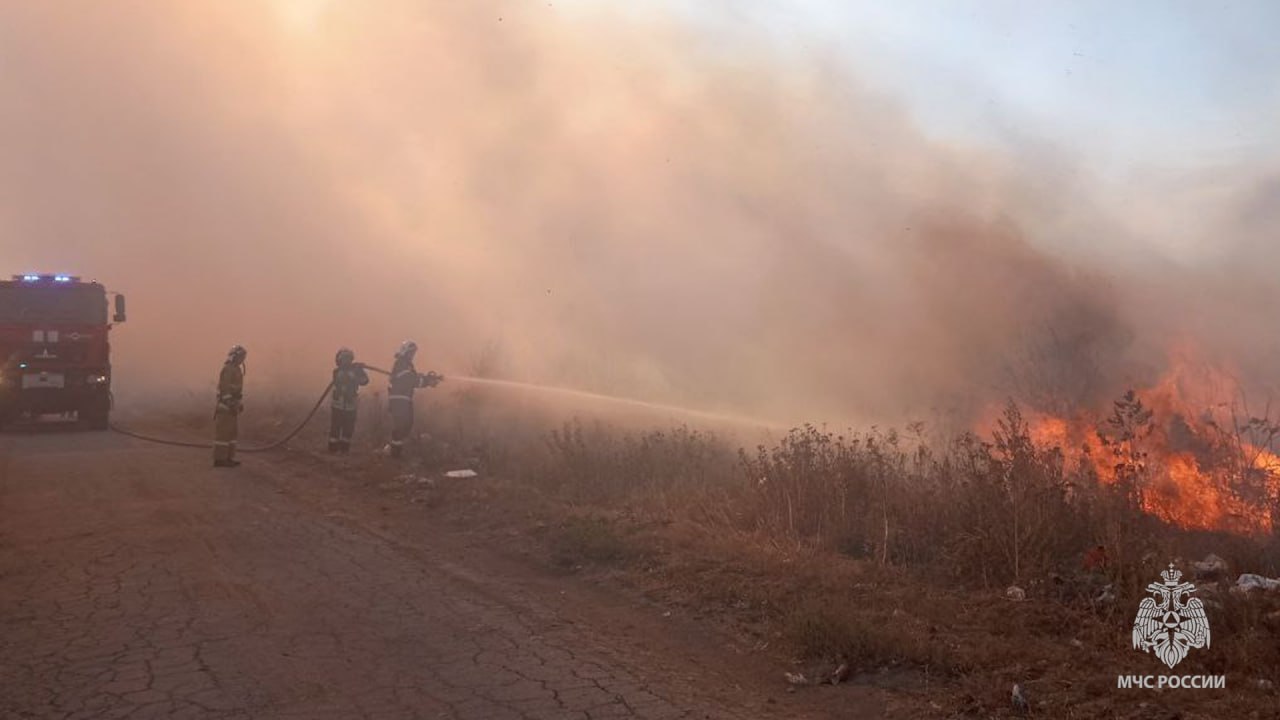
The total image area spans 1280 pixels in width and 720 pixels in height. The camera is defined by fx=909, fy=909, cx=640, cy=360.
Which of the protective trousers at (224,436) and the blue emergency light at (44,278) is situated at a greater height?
the blue emergency light at (44,278)

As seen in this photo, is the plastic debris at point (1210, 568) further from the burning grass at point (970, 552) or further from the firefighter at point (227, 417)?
the firefighter at point (227, 417)

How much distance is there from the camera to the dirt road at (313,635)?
438 cm

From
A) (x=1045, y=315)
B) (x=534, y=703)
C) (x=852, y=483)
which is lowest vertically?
(x=534, y=703)

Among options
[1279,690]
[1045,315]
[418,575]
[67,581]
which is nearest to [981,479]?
[1279,690]

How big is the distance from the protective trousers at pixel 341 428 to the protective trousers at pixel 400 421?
906mm

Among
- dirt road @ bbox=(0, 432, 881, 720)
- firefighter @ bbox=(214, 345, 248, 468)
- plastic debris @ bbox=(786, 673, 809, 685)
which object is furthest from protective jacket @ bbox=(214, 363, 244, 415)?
plastic debris @ bbox=(786, 673, 809, 685)

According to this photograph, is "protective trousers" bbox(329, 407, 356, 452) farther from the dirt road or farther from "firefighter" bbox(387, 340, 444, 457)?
the dirt road

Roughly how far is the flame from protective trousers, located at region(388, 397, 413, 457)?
7871mm

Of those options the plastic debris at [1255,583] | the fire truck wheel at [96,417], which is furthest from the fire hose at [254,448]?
the plastic debris at [1255,583]

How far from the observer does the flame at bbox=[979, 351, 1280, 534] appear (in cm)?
698

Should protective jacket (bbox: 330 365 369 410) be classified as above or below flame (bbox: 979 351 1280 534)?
above

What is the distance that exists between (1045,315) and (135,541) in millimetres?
12824

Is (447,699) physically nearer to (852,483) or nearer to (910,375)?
(852,483)

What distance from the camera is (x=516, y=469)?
10828 millimetres
